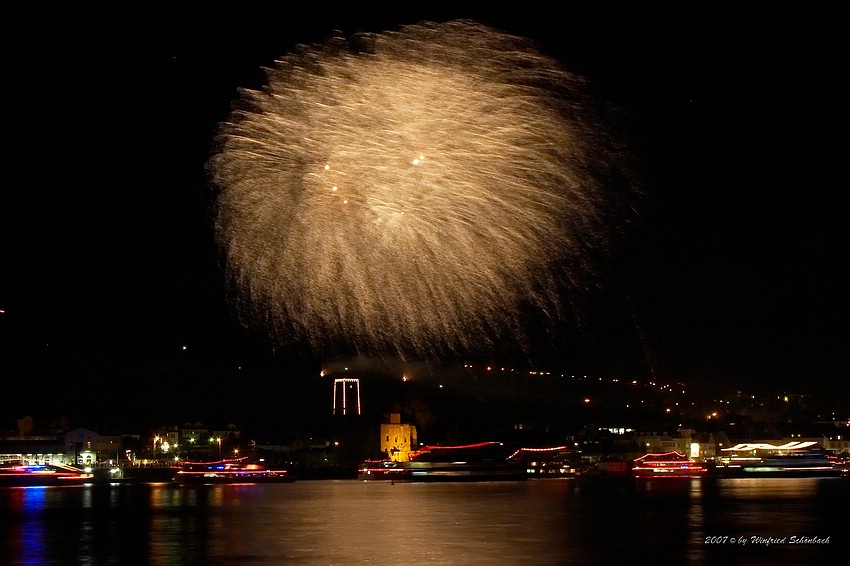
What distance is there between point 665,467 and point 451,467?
1572 centimetres

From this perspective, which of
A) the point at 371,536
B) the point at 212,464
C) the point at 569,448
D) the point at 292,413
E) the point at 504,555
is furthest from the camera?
the point at 292,413

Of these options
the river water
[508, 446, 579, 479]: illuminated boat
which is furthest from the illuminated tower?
the river water

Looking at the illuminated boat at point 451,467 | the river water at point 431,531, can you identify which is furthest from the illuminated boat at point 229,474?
the river water at point 431,531

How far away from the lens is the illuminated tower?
121438 millimetres

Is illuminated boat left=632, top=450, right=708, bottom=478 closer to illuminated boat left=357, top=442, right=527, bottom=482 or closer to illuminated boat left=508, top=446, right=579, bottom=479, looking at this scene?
illuminated boat left=508, top=446, right=579, bottom=479

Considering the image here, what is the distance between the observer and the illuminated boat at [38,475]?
2437 inches

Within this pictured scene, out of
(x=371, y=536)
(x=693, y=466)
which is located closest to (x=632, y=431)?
(x=693, y=466)

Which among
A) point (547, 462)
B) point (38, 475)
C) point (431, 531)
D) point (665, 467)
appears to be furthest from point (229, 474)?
point (431, 531)

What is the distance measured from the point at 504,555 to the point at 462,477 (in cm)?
5633

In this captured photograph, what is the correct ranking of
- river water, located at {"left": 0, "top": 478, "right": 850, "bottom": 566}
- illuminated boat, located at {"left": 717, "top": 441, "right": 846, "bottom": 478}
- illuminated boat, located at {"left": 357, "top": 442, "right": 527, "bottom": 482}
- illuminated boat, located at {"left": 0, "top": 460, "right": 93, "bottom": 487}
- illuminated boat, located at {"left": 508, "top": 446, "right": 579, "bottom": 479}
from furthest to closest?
illuminated boat, located at {"left": 508, "top": 446, "right": 579, "bottom": 479} < illuminated boat, located at {"left": 717, "top": 441, "right": 846, "bottom": 478} < illuminated boat, located at {"left": 357, "top": 442, "right": 527, "bottom": 482} < illuminated boat, located at {"left": 0, "top": 460, "right": 93, "bottom": 487} < river water, located at {"left": 0, "top": 478, "right": 850, "bottom": 566}

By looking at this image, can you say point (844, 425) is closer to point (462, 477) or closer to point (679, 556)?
point (462, 477)

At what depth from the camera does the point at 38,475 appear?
62.5 meters

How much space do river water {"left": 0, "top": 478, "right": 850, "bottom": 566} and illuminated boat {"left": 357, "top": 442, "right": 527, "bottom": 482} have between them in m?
31.4

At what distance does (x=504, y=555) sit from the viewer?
18.8m
